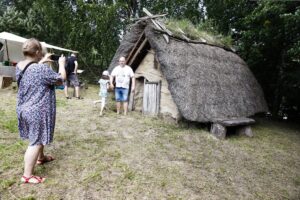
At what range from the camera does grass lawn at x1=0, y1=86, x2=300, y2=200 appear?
4.15 m

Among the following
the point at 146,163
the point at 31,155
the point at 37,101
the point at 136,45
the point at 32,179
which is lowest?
the point at 146,163

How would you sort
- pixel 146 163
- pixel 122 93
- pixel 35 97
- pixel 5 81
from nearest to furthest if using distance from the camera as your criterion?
pixel 35 97 < pixel 146 163 < pixel 122 93 < pixel 5 81

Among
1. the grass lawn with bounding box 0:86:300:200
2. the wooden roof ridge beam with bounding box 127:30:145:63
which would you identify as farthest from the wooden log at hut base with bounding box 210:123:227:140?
the wooden roof ridge beam with bounding box 127:30:145:63

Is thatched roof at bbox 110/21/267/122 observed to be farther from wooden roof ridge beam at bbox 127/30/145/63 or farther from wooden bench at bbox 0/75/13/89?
wooden bench at bbox 0/75/13/89

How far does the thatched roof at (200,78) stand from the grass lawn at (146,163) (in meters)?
0.74

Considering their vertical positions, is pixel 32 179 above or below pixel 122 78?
below

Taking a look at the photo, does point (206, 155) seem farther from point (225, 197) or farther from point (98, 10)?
point (98, 10)

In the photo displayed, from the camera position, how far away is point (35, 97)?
3.80 m

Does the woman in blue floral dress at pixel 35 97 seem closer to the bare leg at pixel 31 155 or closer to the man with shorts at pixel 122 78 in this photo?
the bare leg at pixel 31 155

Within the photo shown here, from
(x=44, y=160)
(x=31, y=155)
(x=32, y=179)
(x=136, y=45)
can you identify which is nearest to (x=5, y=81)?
(x=136, y=45)

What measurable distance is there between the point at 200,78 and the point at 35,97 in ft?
17.9

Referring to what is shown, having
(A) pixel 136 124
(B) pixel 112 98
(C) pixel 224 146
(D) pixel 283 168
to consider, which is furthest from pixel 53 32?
(D) pixel 283 168

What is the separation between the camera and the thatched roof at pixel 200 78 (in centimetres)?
777

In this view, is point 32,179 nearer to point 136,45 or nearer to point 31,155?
point 31,155
